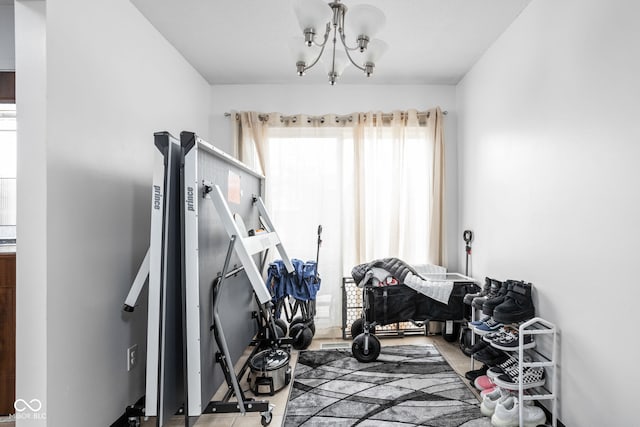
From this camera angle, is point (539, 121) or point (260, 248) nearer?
point (539, 121)

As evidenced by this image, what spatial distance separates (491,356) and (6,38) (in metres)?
3.75

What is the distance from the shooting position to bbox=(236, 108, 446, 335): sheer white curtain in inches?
145

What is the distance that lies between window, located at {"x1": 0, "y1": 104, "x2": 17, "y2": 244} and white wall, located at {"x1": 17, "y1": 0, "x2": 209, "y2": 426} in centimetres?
76

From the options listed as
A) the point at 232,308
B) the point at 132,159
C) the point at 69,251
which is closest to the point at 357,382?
the point at 232,308

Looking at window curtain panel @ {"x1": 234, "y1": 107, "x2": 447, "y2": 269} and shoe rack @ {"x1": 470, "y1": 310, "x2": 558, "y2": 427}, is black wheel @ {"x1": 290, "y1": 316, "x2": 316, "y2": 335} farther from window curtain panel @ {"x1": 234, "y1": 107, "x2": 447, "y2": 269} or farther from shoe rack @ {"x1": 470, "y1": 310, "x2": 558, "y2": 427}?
shoe rack @ {"x1": 470, "y1": 310, "x2": 558, "y2": 427}

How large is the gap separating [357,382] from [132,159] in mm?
2289

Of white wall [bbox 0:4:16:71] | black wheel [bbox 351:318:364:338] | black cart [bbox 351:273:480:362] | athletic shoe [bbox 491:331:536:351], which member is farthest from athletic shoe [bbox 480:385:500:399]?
white wall [bbox 0:4:16:71]

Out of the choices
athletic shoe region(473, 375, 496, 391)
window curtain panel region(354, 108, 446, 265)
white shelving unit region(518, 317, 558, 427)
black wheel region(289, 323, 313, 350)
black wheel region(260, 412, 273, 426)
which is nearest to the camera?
white shelving unit region(518, 317, 558, 427)

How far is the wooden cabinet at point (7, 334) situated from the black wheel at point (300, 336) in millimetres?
1987

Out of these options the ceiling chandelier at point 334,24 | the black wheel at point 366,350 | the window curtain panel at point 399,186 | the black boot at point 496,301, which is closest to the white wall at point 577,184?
the black boot at point 496,301

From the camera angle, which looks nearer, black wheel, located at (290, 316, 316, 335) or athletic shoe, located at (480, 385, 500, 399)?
athletic shoe, located at (480, 385, 500, 399)

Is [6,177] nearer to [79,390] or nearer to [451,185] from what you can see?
[79,390]

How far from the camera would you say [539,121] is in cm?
221

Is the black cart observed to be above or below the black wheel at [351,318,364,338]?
above
